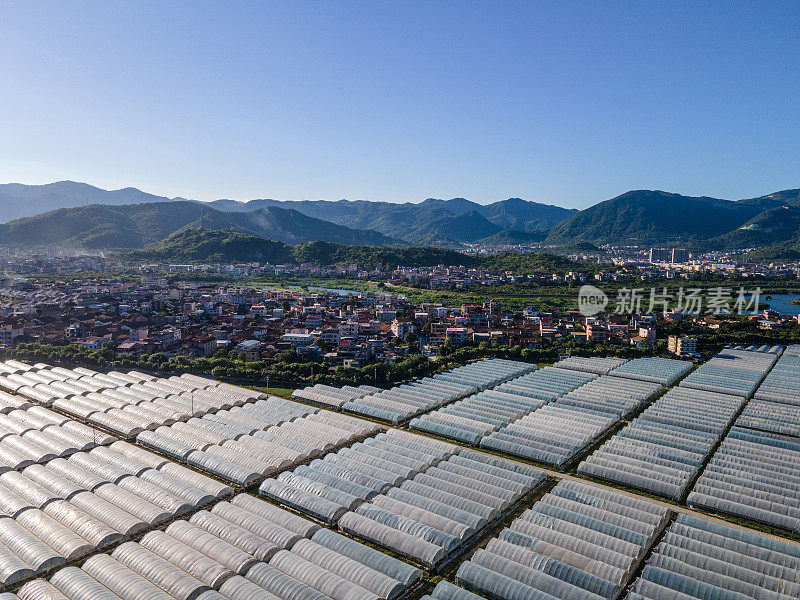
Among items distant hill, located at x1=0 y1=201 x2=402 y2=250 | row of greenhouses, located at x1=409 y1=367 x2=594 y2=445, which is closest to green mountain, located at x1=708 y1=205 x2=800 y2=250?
distant hill, located at x1=0 y1=201 x2=402 y2=250

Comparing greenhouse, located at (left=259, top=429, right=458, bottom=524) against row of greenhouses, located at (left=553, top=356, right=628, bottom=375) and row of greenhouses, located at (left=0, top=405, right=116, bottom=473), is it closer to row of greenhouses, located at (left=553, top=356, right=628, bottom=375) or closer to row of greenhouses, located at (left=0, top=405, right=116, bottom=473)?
row of greenhouses, located at (left=0, top=405, right=116, bottom=473)

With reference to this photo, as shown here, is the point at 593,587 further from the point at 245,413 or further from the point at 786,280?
the point at 786,280

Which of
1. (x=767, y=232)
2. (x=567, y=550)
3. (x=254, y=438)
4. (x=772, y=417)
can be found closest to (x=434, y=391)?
(x=254, y=438)

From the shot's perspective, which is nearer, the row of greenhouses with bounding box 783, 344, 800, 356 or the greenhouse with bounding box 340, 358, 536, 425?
the greenhouse with bounding box 340, 358, 536, 425

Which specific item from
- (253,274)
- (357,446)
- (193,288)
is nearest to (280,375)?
(357,446)

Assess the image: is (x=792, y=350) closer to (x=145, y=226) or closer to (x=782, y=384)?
(x=782, y=384)

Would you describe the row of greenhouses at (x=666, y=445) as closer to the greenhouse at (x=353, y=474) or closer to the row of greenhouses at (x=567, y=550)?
the row of greenhouses at (x=567, y=550)
